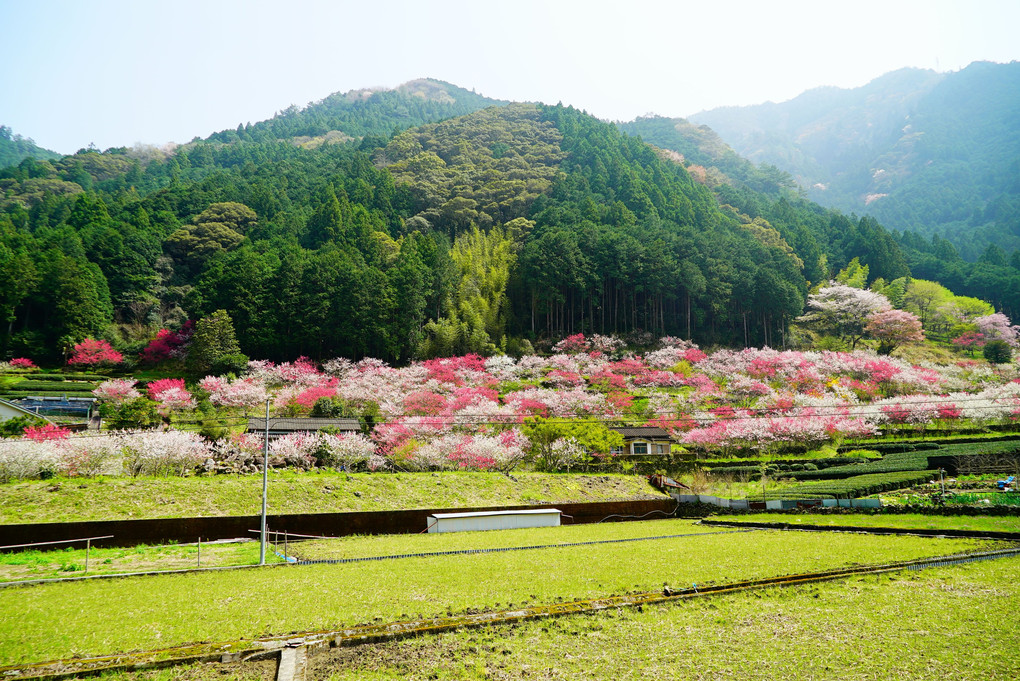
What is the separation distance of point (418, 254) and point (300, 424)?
1012 inches

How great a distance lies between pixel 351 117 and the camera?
154000 mm

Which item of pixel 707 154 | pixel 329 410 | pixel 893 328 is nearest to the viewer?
pixel 329 410

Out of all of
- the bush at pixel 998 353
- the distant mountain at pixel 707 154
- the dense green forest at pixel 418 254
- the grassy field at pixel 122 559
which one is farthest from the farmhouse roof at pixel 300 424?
the distant mountain at pixel 707 154

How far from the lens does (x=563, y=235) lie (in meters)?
56.5

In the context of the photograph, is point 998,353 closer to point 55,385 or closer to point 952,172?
point 55,385

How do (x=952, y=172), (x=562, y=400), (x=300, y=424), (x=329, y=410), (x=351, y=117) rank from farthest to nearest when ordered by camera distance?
(x=351, y=117)
(x=952, y=172)
(x=562, y=400)
(x=329, y=410)
(x=300, y=424)

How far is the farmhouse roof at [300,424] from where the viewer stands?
1294 inches

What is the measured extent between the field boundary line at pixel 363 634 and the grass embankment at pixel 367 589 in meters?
0.39

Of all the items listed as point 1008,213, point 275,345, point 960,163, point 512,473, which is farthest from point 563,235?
point 960,163

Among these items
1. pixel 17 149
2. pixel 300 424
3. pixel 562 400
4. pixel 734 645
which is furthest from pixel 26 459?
pixel 17 149

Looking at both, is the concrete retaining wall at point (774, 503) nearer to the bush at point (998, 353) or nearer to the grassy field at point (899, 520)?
the grassy field at point (899, 520)

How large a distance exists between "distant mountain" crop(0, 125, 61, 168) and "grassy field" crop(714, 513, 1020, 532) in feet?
549

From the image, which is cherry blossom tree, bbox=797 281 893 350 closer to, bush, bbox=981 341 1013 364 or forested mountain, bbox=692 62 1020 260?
bush, bbox=981 341 1013 364

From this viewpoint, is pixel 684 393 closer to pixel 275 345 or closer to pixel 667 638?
pixel 275 345
